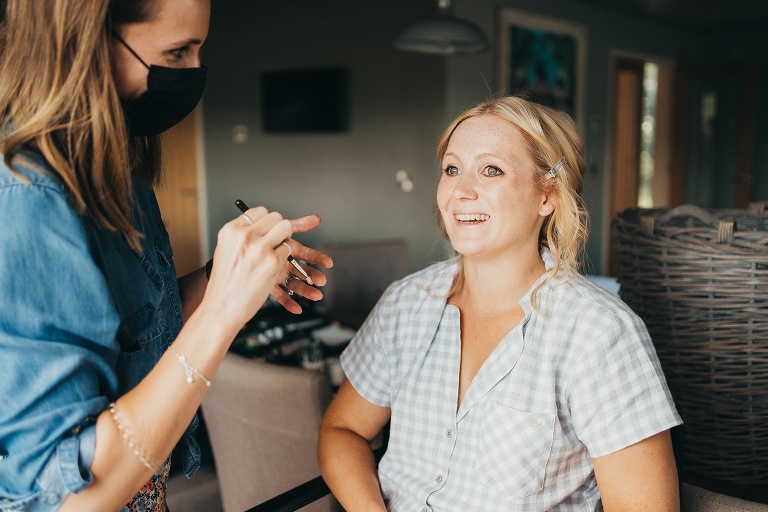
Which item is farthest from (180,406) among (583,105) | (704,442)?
(583,105)

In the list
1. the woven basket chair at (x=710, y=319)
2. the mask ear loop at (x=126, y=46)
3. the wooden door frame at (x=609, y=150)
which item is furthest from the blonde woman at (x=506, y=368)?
the wooden door frame at (x=609, y=150)

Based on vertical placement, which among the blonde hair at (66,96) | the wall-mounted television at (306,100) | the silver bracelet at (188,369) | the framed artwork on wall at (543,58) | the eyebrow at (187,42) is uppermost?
the framed artwork on wall at (543,58)

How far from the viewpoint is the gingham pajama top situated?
1200 millimetres

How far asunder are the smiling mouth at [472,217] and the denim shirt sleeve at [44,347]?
789 millimetres

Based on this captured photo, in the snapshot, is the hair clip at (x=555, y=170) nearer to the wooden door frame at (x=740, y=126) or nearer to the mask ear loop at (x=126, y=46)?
the mask ear loop at (x=126, y=46)

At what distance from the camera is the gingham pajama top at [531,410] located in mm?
1200

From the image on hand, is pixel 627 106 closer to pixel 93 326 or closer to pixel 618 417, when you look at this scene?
pixel 618 417

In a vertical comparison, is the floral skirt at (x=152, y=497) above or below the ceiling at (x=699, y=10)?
below

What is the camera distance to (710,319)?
1.36 m

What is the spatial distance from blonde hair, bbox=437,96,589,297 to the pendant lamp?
66.6 inches

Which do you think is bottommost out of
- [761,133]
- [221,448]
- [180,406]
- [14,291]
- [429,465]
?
[221,448]

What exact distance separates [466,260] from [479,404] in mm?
329

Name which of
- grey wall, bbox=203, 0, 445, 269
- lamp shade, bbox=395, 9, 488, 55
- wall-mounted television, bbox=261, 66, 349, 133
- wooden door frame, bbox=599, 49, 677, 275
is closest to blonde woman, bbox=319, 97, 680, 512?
lamp shade, bbox=395, 9, 488, 55

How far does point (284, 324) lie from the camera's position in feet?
9.27
